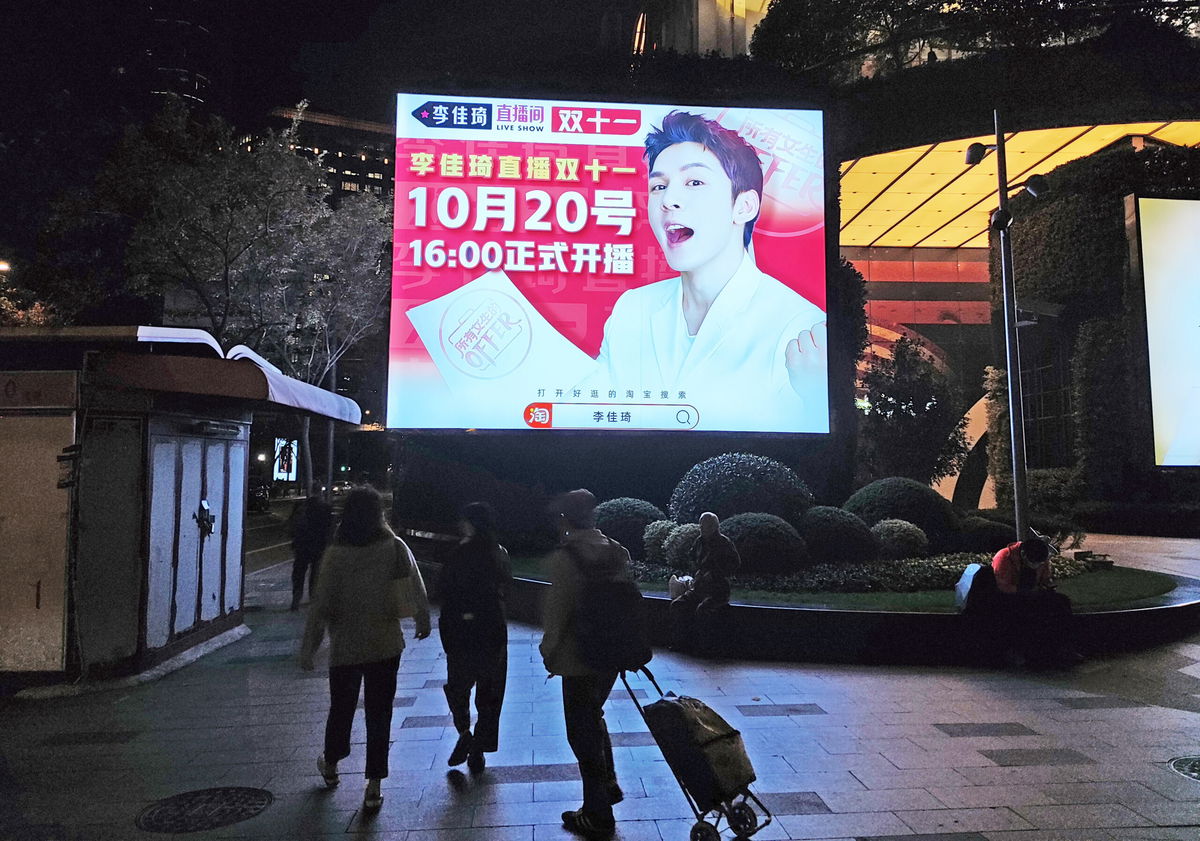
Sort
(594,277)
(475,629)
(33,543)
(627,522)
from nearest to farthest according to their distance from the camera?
(475,629), (33,543), (627,522), (594,277)

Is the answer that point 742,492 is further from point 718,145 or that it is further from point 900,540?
point 718,145

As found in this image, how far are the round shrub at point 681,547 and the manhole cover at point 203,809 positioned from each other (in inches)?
284

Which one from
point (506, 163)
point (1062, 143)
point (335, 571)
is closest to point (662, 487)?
point (506, 163)

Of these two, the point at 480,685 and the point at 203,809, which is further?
the point at 480,685

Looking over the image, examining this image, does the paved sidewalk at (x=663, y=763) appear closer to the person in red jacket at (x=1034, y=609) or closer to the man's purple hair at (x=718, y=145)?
the person in red jacket at (x=1034, y=609)

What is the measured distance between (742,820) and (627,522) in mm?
9081

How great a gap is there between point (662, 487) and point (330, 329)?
1310 cm

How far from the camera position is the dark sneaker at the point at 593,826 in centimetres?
420

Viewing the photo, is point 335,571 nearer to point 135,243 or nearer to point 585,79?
point 585,79

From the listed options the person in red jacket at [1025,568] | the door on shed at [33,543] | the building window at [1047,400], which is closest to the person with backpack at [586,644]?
the door on shed at [33,543]

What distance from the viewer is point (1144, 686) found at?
7.67 m

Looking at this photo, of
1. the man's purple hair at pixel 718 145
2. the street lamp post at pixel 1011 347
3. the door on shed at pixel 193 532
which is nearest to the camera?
the door on shed at pixel 193 532

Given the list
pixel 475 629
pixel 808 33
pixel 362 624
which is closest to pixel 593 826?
pixel 475 629

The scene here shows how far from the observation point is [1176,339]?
16.8m
